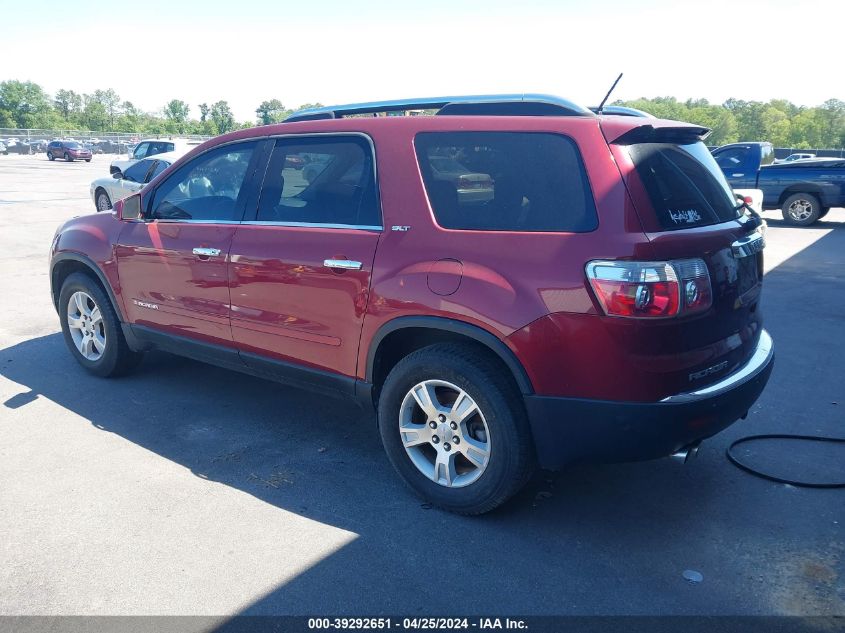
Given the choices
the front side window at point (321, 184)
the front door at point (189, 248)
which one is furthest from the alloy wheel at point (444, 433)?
the front door at point (189, 248)

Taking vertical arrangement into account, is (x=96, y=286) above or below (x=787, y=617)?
above

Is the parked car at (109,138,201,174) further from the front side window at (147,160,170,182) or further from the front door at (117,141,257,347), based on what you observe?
the front door at (117,141,257,347)

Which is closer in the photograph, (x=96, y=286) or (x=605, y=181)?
(x=605, y=181)

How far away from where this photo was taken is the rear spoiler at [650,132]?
3225mm

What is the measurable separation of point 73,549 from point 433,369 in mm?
1828

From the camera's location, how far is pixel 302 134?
4.25 metres

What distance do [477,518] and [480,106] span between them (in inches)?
81.1

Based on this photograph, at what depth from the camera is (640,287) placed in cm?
300

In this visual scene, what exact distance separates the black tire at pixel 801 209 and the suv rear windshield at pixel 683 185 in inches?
539

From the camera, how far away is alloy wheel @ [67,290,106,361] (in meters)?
5.55

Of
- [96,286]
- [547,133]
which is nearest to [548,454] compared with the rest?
[547,133]

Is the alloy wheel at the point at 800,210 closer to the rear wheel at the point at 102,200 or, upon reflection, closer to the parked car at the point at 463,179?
the parked car at the point at 463,179

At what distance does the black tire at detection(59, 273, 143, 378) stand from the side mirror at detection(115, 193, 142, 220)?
0.66 metres

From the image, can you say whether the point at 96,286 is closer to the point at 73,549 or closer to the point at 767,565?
the point at 73,549
